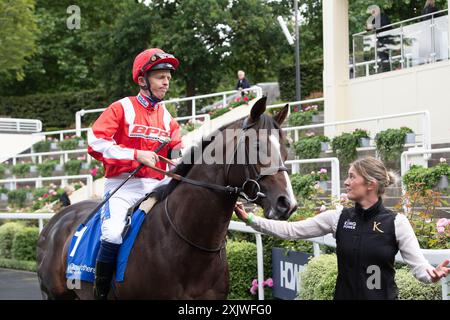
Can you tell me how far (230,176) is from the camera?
433cm

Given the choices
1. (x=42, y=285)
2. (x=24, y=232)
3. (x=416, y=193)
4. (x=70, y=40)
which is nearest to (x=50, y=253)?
(x=42, y=285)

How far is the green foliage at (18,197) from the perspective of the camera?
17734 mm

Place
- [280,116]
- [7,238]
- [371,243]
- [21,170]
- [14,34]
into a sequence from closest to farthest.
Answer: [371,243], [280,116], [7,238], [21,170], [14,34]

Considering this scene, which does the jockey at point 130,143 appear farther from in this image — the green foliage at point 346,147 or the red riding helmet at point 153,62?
the green foliage at point 346,147

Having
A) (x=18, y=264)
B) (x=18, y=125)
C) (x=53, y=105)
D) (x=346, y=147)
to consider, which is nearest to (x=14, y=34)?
(x=18, y=125)

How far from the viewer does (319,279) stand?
19.0 ft

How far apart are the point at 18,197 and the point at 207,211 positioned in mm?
14365

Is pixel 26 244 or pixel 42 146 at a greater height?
pixel 42 146

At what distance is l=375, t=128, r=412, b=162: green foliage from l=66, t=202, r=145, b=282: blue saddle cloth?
271 inches

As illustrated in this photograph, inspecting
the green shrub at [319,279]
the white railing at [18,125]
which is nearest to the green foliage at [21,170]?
the white railing at [18,125]

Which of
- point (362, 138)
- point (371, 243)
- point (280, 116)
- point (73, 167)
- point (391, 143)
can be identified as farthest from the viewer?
point (73, 167)

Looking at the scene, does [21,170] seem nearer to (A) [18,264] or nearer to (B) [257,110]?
(A) [18,264]

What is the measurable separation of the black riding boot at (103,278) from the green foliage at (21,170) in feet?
53.1
